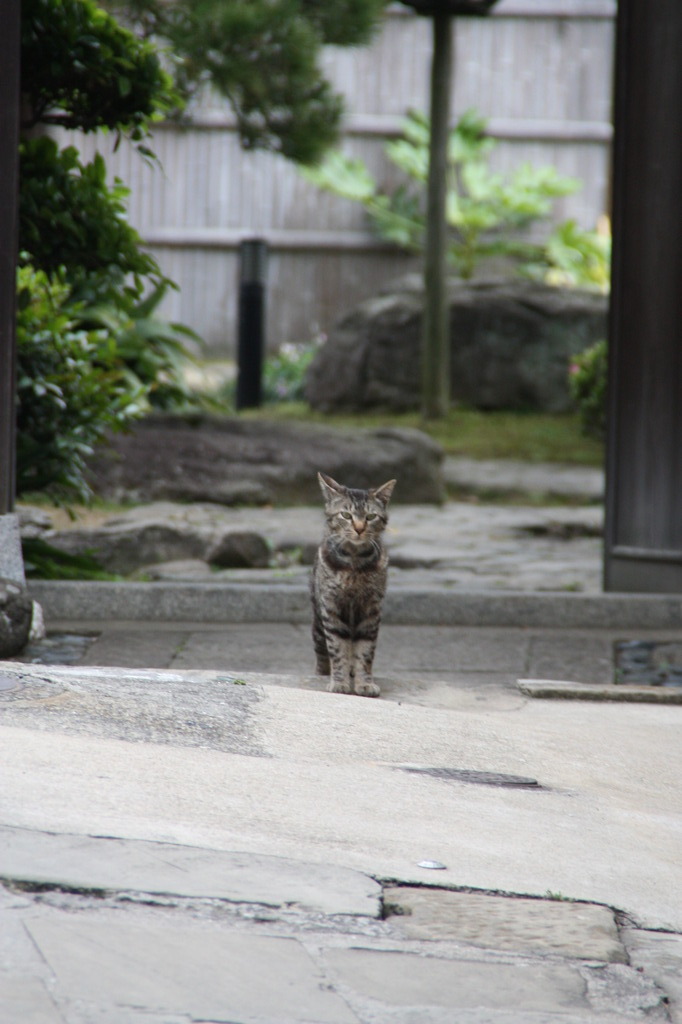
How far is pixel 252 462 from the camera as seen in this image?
10.0 metres

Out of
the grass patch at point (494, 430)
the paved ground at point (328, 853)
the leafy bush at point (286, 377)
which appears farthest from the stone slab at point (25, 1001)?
the leafy bush at point (286, 377)

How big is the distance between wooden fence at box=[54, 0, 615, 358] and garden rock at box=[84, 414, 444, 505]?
6.09 metres

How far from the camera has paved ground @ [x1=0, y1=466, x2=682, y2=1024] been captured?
7.79 feet

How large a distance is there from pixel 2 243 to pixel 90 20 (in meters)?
1.19

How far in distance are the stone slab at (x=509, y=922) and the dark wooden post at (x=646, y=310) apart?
412 centimetres

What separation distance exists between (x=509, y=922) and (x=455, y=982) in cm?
32

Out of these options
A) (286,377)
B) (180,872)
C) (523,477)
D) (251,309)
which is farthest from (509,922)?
(286,377)

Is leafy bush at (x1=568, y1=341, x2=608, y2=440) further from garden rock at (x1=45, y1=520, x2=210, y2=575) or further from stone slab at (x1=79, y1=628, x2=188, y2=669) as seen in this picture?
stone slab at (x1=79, y1=628, x2=188, y2=669)

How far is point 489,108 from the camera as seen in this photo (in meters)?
17.0

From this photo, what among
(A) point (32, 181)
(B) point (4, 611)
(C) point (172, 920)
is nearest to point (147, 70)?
(A) point (32, 181)

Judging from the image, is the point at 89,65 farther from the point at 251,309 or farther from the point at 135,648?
the point at 251,309

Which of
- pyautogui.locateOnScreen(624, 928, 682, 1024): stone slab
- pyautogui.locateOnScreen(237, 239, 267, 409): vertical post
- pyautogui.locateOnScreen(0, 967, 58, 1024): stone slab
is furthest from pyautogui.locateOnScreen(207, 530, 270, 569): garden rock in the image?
pyautogui.locateOnScreen(237, 239, 267, 409): vertical post

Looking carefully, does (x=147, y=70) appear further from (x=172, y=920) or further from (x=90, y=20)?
(x=172, y=920)

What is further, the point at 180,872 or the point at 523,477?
the point at 523,477
